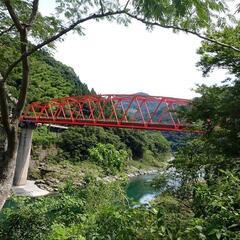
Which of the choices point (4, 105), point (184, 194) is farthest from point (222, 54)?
point (4, 105)

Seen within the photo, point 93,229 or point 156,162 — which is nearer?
point 93,229

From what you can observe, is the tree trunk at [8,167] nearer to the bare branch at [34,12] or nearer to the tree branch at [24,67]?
the tree branch at [24,67]

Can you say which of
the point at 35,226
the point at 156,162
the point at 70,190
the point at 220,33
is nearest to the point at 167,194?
the point at 35,226

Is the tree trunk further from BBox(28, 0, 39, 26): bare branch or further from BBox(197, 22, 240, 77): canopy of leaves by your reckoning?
BBox(197, 22, 240, 77): canopy of leaves

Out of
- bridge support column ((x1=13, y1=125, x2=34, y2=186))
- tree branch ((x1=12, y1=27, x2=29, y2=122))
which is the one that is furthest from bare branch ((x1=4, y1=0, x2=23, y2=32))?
bridge support column ((x1=13, y1=125, x2=34, y2=186))

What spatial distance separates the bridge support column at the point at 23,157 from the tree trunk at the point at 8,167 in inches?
1215

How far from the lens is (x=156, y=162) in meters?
68.0

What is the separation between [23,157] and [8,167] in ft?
104

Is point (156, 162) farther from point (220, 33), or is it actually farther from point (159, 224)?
point (159, 224)

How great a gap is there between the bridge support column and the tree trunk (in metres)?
30.9

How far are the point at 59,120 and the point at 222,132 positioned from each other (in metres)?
30.2

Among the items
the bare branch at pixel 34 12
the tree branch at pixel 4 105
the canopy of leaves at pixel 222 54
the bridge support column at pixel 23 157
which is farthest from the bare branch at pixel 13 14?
the bridge support column at pixel 23 157

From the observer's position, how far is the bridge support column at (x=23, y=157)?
35.4m

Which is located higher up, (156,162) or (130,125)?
(130,125)
